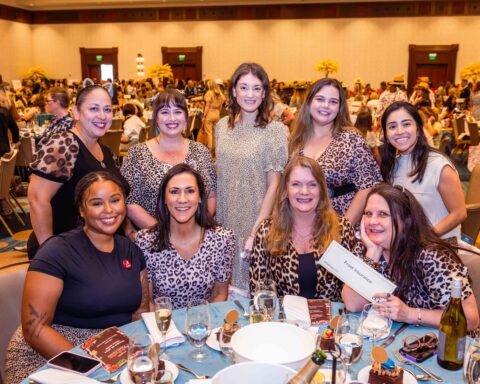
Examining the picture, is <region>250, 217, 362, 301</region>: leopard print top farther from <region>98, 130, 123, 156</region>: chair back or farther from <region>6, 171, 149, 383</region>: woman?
<region>98, 130, 123, 156</region>: chair back

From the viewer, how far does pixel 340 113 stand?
294cm

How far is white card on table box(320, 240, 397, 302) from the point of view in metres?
1.69

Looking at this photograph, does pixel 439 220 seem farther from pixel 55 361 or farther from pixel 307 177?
pixel 55 361

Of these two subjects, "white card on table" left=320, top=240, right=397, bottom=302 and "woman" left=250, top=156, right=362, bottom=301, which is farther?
"woman" left=250, top=156, right=362, bottom=301

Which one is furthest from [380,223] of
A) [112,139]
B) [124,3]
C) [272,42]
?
[124,3]

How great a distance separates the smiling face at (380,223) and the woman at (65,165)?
52.7 inches

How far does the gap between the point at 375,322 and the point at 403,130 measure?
4.97 feet

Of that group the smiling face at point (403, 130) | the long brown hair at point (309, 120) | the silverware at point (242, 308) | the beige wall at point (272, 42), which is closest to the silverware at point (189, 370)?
the silverware at point (242, 308)

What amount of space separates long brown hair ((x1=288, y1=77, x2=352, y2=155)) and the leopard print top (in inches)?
34.7

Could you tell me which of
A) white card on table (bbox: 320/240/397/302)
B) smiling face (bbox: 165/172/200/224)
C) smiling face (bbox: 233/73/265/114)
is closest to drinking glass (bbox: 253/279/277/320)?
white card on table (bbox: 320/240/397/302)

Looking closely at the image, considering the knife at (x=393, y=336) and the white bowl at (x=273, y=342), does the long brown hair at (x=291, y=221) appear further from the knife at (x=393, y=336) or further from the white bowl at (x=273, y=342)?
the white bowl at (x=273, y=342)

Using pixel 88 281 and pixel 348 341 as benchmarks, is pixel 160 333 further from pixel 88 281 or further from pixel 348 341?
pixel 348 341

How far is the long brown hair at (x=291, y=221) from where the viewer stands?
2.23 meters

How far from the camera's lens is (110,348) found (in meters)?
1.60
